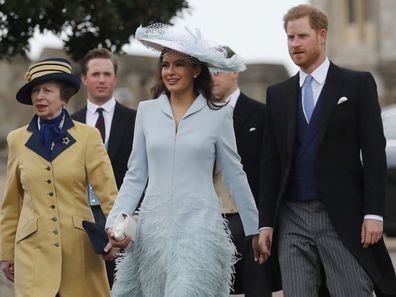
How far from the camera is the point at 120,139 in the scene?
334 inches

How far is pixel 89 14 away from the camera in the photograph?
10133 mm

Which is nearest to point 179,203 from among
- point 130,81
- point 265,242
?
point 265,242

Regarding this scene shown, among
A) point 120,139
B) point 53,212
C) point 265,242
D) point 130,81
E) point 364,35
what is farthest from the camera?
point 364,35

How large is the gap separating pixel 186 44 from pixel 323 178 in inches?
39.0

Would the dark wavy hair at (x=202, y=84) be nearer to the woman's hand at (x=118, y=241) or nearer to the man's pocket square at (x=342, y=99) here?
the man's pocket square at (x=342, y=99)

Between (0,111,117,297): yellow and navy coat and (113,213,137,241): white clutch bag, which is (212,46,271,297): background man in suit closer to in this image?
(0,111,117,297): yellow and navy coat

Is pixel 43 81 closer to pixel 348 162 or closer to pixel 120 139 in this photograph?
pixel 120 139

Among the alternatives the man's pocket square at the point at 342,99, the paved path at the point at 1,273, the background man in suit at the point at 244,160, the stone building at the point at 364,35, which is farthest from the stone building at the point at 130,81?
the stone building at the point at 364,35

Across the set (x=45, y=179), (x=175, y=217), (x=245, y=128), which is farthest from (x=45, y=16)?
(x=175, y=217)

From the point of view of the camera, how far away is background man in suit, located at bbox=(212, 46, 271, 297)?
7.86 meters

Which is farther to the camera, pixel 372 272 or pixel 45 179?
pixel 45 179

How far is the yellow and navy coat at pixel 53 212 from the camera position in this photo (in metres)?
6.80

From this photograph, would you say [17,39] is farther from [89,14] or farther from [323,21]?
[323,21]

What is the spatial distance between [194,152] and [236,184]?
0.32 m
